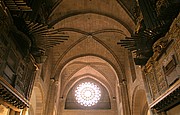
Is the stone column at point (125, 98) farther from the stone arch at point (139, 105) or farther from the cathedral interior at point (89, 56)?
the stone arch at point (139, 105)

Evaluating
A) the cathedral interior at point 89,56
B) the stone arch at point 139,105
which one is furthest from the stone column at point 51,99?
the stone arch at point 139,105

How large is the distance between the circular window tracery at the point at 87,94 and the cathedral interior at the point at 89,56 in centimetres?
10

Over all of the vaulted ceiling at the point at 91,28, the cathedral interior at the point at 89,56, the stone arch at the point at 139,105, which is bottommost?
the stone arch at the point at 139,105

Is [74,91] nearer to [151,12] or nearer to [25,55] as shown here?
[25,55]

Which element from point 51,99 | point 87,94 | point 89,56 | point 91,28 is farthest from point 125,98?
point 87,94

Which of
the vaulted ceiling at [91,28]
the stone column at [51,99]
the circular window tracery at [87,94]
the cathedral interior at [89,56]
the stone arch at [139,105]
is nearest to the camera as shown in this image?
the cathedral interior at [89,56]

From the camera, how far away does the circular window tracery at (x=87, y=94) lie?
18203mm

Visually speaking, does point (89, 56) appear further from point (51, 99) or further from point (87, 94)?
point (51, 99)

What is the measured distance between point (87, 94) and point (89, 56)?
5023 millimetres

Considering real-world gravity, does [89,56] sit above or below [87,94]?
above

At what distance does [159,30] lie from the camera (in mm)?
6020

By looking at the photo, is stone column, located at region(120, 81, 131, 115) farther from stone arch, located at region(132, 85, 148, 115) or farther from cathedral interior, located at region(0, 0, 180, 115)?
stone arch, located at region(132, 85, 148, 115)

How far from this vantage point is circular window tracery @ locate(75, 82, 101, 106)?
18203 millimetres

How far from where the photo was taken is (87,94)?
18.5 meters
